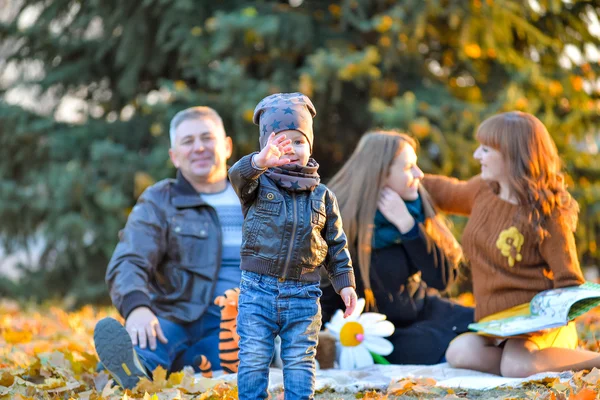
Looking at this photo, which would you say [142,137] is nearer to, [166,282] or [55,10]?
[55,10]

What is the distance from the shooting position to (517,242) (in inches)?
133

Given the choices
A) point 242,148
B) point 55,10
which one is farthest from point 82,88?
point 242,148

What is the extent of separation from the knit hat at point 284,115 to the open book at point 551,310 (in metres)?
1.45

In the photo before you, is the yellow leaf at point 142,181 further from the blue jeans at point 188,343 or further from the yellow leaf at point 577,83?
the yellow leaf at point 577,83

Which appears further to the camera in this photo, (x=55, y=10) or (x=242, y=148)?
(x=55, y=10)

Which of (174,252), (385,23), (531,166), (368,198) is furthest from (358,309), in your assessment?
(385,23)

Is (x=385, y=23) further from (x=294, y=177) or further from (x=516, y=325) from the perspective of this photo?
(x=294, y=177)

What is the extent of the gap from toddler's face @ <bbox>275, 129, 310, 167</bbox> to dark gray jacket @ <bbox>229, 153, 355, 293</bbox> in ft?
0.36

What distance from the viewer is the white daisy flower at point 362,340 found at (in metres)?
3.58

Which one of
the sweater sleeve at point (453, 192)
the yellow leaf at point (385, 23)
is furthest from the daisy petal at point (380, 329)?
the yellow leaf at point (385, 23)

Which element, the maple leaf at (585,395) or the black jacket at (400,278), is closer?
the maple leaf at (585,395)

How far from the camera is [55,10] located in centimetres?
787

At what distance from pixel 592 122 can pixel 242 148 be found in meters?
3.69

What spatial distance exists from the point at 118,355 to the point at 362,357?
4.21 ft
